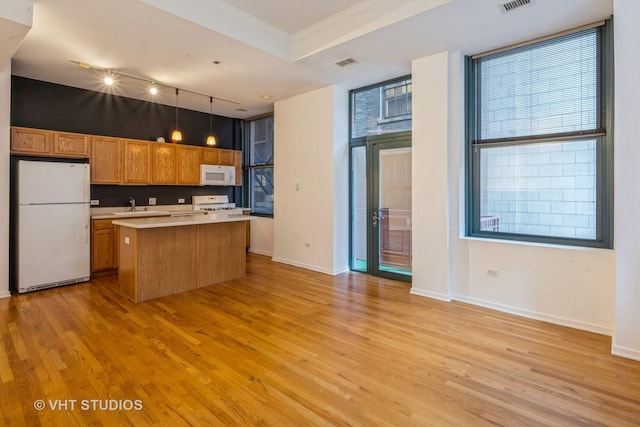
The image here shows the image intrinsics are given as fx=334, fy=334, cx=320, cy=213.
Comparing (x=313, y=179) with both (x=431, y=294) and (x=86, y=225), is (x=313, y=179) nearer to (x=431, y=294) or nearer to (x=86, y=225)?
(x=431, y=294)

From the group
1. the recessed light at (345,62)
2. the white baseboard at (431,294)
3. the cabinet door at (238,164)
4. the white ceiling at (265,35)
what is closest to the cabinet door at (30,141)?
the white ceiling at (265,35)

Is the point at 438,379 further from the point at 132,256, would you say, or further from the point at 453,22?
the point at 132,256

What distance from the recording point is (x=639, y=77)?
268 centimetres

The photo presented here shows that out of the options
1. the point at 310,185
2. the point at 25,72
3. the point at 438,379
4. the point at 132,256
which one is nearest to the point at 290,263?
the point at 310,185

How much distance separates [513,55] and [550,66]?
0.43 m

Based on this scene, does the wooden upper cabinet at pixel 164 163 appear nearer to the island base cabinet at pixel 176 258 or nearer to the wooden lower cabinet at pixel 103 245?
the wooden lower cabinet at pixel 103 245

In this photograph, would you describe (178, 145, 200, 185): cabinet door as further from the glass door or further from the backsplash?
the glass door

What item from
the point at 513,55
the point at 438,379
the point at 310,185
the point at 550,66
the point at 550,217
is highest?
the point at 513,55

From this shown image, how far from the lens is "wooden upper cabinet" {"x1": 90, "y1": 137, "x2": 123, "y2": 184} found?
5.38 meters

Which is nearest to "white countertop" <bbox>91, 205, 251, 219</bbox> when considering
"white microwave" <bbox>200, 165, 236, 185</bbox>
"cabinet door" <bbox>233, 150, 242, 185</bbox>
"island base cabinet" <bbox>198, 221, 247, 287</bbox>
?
"white microwave" <bbox>200, 165, 236, 185</bbox>

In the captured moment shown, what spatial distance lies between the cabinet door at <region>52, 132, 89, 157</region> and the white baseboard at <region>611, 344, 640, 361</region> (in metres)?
6.94

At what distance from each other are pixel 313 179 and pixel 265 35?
2.35 meters

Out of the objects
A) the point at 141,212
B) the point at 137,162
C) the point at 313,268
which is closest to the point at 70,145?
the point at 137,162

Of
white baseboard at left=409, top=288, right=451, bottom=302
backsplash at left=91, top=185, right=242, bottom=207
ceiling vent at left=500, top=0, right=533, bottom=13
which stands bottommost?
white baseboard at left=409, top=288, right=451, bottom=302
